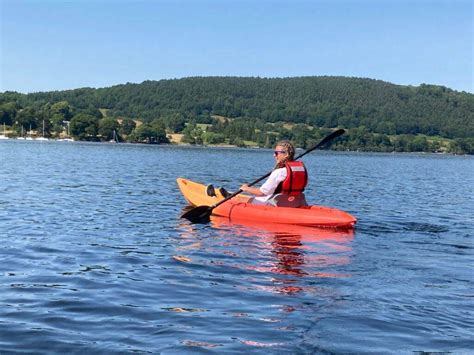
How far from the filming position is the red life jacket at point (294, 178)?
13.6 meters

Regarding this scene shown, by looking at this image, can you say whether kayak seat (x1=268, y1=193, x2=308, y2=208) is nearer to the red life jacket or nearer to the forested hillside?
the red life jacket

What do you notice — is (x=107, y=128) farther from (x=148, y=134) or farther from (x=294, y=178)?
(x=294, y=178)

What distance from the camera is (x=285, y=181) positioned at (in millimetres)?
13805

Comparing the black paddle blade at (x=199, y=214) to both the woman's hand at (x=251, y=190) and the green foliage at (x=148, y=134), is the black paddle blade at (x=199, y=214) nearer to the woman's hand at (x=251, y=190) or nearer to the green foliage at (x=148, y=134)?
the woman's hand at (x=251, y=190)

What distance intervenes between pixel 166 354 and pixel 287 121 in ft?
612

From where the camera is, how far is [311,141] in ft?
501

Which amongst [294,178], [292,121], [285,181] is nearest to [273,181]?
[285,181]

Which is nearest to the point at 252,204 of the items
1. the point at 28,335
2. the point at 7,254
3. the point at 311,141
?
the point at 7,254


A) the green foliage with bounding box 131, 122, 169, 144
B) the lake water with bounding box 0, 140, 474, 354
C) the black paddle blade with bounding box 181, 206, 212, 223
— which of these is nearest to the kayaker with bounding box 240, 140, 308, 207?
the lake water with bounding box 0, 140, 474, 354

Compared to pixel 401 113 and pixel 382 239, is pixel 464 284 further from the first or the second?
pixel 401 113

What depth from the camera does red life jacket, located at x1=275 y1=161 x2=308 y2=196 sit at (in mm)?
13625

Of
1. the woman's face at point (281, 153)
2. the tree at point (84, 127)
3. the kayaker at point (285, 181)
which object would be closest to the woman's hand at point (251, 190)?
the kayaker at point (285, 181)

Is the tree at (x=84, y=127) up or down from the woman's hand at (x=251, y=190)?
up

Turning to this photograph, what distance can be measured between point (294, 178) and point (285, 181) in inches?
9.2
